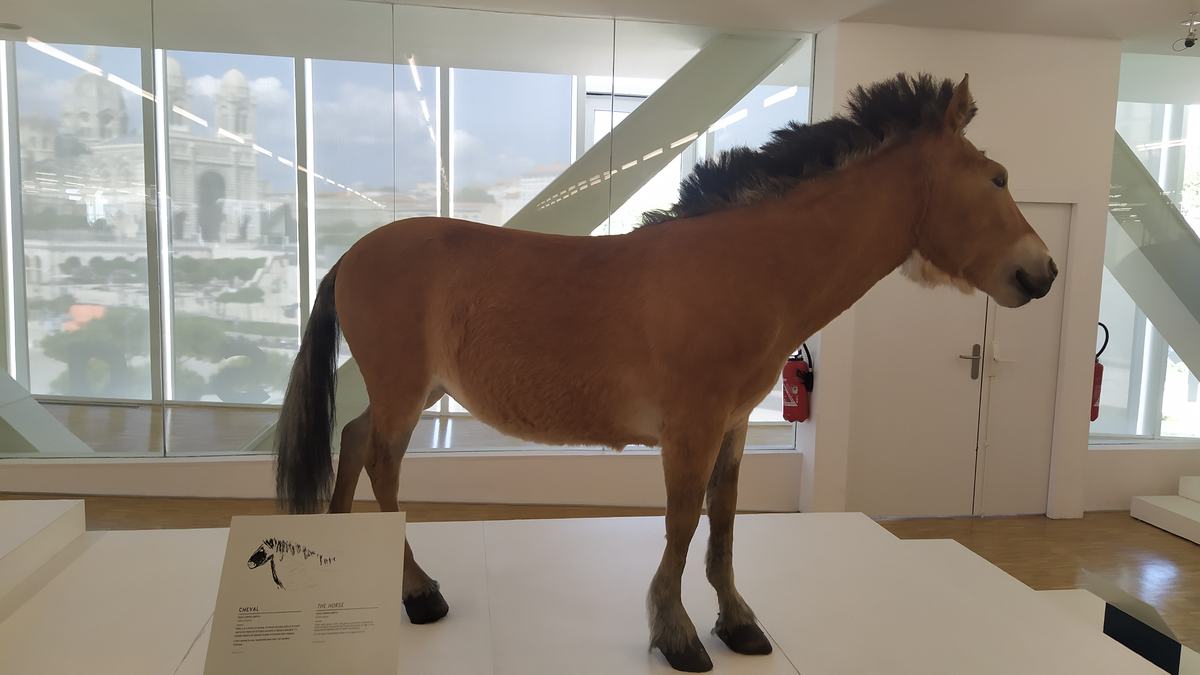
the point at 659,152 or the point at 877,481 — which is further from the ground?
the point at 659,152

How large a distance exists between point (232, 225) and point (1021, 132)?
16.2 feet

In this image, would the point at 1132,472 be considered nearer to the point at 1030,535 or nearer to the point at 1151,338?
the point at 1151,338

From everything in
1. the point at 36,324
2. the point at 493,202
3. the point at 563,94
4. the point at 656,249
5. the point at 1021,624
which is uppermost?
the point at 563,94

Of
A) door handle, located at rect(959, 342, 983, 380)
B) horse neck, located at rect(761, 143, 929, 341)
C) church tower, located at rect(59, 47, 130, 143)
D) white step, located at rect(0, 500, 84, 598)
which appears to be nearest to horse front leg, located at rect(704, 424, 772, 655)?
horse neck, located at rect(761, 143, 929, 341)

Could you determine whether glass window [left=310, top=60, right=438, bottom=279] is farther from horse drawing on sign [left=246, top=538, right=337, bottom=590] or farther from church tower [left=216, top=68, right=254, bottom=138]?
horse drawing on sign [left=246, top=538, right=337, bottom=590]

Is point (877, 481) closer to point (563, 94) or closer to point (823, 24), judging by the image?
point (823, 24)

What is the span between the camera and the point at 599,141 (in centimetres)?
458

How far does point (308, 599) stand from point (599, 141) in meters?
3.56

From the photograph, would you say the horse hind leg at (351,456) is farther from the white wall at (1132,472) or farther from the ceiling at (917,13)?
the white wall at (1132,472)

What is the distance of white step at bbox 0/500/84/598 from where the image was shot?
7.09 feet

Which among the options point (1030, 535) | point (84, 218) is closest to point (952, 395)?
point (1030, 535)

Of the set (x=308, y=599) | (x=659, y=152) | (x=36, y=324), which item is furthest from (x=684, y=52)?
(x=36, y=324)

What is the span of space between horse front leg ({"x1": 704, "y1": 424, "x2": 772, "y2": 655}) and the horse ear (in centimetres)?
92

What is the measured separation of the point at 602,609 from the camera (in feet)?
7.02
